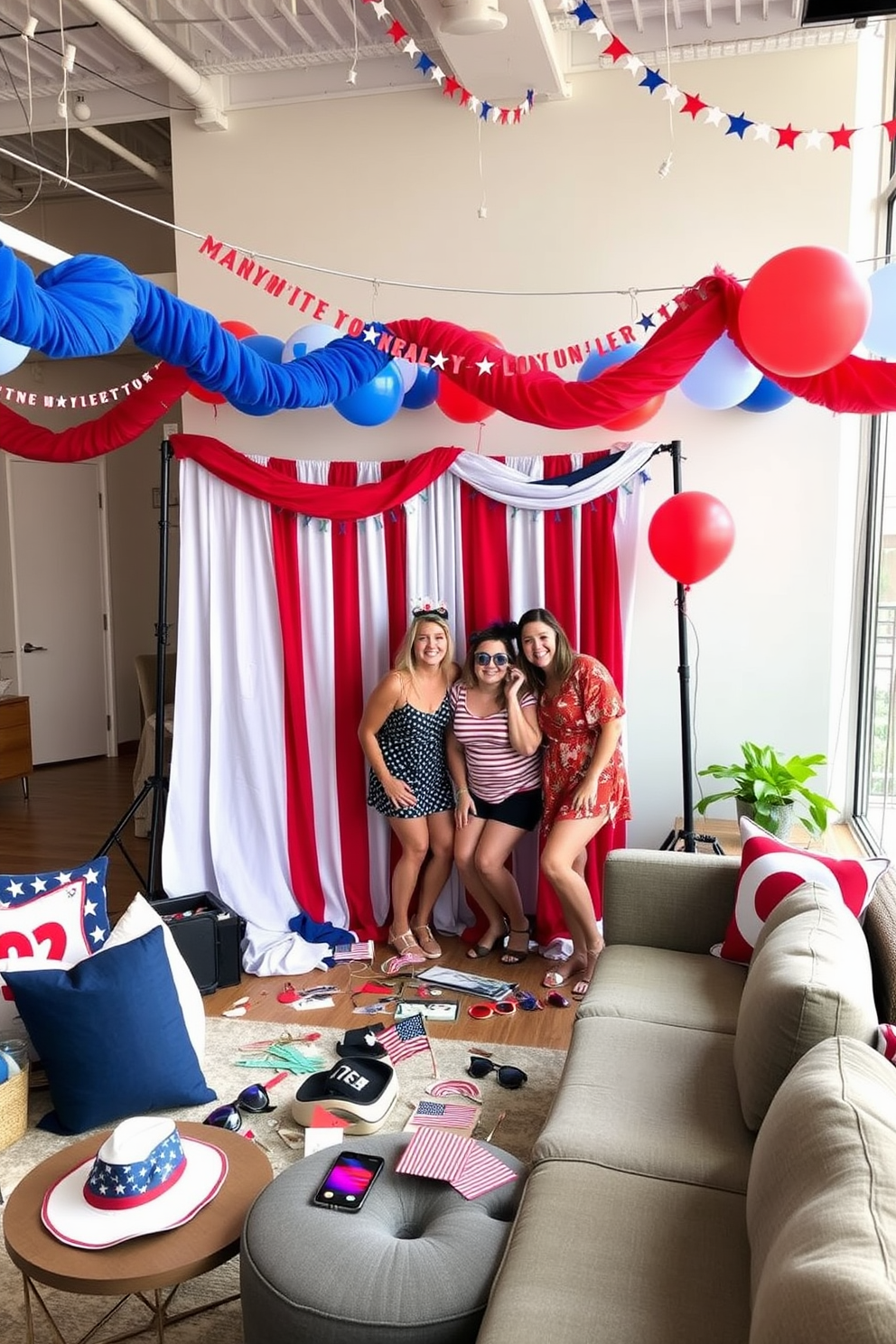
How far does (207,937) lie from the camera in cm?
381

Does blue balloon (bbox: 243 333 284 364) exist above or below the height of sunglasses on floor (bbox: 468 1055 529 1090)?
above

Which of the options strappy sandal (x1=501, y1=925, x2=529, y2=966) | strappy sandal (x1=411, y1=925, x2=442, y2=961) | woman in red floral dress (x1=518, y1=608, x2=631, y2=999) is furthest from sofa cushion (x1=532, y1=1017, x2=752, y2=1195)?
strappy sandal (x1=411, y1=925, x2=442, y2=961)

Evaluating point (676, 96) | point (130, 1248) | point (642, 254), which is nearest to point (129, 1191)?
point (130, 1248)

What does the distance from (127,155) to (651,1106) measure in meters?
5.72

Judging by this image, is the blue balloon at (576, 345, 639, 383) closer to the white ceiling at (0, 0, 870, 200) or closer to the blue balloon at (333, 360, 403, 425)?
the blue balloon at (333, 360, 403, 425)

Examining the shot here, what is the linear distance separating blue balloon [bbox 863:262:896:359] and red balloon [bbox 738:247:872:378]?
1.15 ft

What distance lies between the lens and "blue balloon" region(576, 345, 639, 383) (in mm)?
3783

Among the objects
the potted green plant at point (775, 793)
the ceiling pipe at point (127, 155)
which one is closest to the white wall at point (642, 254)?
the potted green plant at point (775, 793)

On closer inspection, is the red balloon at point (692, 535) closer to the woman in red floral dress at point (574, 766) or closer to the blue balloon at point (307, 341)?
the woman in red floral dress at point (574, 766)

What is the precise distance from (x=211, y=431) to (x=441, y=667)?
5.15 feet

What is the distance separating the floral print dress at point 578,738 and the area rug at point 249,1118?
95 centimetres

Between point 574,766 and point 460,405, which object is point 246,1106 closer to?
point 574,766

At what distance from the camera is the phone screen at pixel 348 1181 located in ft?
6.44

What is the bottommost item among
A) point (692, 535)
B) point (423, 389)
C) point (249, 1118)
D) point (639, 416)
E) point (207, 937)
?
point (249, 1118)
